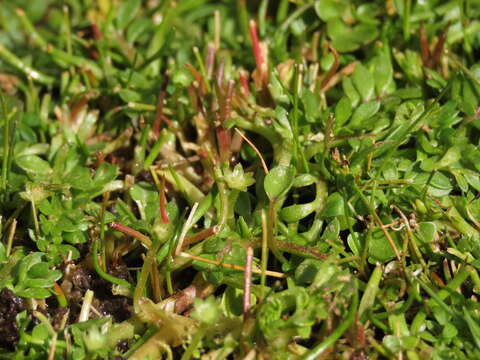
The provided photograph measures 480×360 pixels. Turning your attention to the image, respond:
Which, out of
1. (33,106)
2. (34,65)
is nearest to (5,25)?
(34,65)

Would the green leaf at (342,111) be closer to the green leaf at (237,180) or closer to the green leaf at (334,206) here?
the green leaf at (334,206)

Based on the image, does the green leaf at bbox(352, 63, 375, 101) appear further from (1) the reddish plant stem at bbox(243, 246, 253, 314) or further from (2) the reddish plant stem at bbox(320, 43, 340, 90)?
(1) the reddish plant stem at bbox(243, 246, 253, 314)

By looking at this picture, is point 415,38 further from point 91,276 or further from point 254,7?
point 91,276

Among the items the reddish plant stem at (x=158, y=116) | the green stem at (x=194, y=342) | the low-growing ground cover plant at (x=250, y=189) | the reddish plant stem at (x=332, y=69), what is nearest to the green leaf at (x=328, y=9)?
the low-growing ground cover plant at (x=250, y=189)

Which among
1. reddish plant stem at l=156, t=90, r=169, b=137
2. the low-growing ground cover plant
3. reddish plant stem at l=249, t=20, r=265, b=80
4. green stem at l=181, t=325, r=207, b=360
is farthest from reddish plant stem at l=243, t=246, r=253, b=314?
reddish plant stem at l=249, t=20, r=265, b=80

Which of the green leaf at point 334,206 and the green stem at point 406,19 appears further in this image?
the green stem at point 406,19

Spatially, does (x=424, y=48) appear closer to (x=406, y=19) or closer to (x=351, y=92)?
(x=406, y=19)


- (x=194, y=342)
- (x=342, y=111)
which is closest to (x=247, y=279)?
(x=194, y=342)

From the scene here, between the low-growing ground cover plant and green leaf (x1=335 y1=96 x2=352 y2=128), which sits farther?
green leaf (x1=335 y1=96 x2=352 y2=128)
